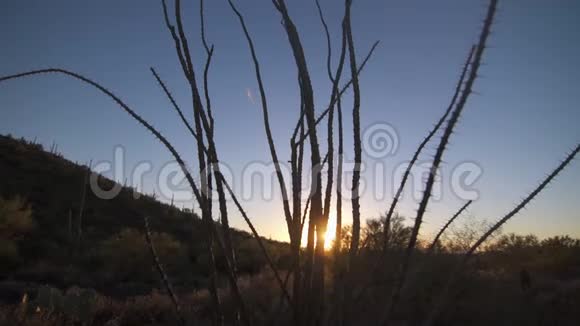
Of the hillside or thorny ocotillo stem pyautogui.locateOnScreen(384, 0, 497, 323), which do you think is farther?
the hillside

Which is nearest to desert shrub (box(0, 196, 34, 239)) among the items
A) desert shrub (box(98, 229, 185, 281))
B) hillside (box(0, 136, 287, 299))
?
hillside (box(0, 136, 287, 299))

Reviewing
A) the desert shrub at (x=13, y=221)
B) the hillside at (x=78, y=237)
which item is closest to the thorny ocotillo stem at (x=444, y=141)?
the hillside at (x=78, y=237)

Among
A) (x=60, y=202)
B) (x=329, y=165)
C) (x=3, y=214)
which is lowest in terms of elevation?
(x=329, y=165)

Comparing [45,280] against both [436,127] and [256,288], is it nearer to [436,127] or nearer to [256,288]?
[256,288]

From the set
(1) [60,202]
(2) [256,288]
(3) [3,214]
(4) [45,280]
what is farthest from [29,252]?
(2) [256,288]

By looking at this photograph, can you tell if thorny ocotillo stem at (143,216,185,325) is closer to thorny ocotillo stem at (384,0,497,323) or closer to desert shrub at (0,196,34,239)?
thorny ocotillo stem at (384,0,497,323)

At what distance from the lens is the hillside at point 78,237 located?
600 inches

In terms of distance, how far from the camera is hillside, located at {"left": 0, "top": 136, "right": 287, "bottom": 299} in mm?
15250

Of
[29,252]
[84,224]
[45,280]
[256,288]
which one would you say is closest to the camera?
[256,288]

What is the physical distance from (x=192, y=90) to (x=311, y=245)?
1.80 feet

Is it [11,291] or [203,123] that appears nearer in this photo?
[203,123]

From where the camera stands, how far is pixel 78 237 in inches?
736

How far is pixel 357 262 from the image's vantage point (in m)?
1.36

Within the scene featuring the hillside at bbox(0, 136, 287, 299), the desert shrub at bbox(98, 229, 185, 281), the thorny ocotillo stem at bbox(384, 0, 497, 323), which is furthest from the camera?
the desert shrub at bbox(98, 229, 185, 281)
